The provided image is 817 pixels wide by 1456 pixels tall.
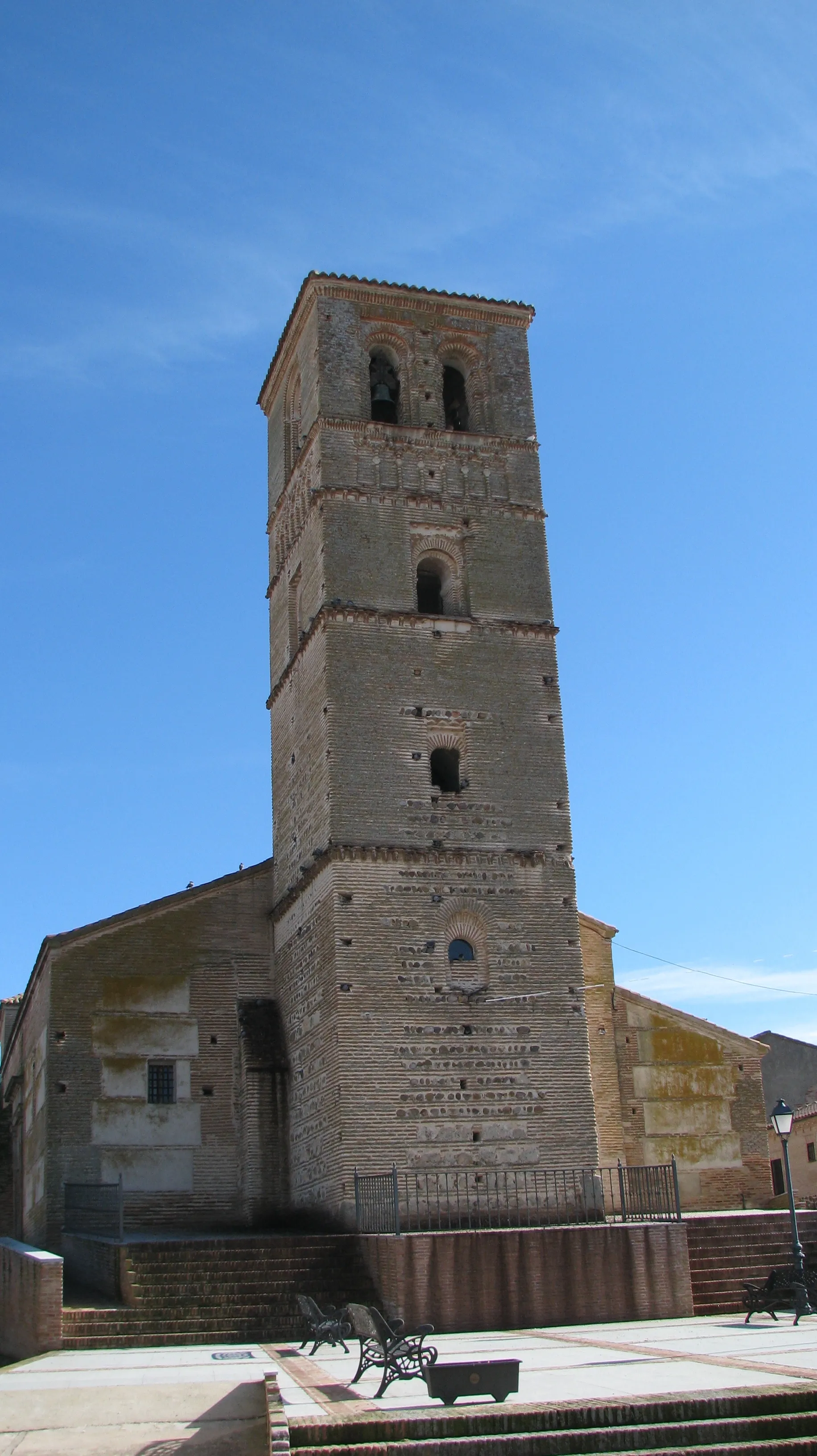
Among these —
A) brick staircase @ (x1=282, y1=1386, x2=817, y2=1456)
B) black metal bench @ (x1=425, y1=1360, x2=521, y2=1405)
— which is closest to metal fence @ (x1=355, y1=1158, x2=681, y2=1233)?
black metal bench @ (x1=425, y1=1360, x2=521, y2=1405)

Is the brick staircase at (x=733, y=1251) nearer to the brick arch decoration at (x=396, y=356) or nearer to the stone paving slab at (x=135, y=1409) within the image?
the stone paving slab at (x=135, y=1409)

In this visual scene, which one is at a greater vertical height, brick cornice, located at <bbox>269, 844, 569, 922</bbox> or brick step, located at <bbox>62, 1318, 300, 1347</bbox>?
brick cornice, located at <bbox>269, 844, 569, 922</bbox>

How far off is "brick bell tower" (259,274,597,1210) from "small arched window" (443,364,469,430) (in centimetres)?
4

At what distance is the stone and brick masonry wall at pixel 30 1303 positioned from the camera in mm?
15406

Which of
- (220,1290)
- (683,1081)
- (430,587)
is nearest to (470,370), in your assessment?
(430,587)

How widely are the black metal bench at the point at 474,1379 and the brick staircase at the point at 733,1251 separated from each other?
8.26 metres

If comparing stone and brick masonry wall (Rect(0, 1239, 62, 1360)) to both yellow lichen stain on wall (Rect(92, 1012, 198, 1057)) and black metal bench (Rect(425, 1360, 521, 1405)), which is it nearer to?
yellow lichen stain on wall (Rect(92, 1012, 198, 1057))

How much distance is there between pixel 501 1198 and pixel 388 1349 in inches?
334

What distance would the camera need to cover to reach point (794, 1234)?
16250 mm

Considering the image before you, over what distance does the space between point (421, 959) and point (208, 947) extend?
4.75m

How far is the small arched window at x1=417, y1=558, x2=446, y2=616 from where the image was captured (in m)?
23.9

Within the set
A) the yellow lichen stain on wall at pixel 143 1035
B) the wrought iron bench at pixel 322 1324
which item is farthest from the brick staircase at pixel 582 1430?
the yellow lichen stain on wall at pixel 143 1035

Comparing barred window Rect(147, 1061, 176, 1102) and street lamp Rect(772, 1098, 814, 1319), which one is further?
barred window Rect(147, 1061, 176, 1102)

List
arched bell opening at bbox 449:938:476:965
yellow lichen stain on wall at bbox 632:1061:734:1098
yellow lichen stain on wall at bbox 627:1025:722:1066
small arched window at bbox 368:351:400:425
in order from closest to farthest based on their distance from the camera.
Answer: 1. arched bell opening at bbox 449:938:476:965
2. small arched window at bbox 368:351:400:425
3. yellow lichen stain on wall at bbox 632:1061:734:1098
4. yellow lichen stain on wall at bbox 627:1025:722:1066
